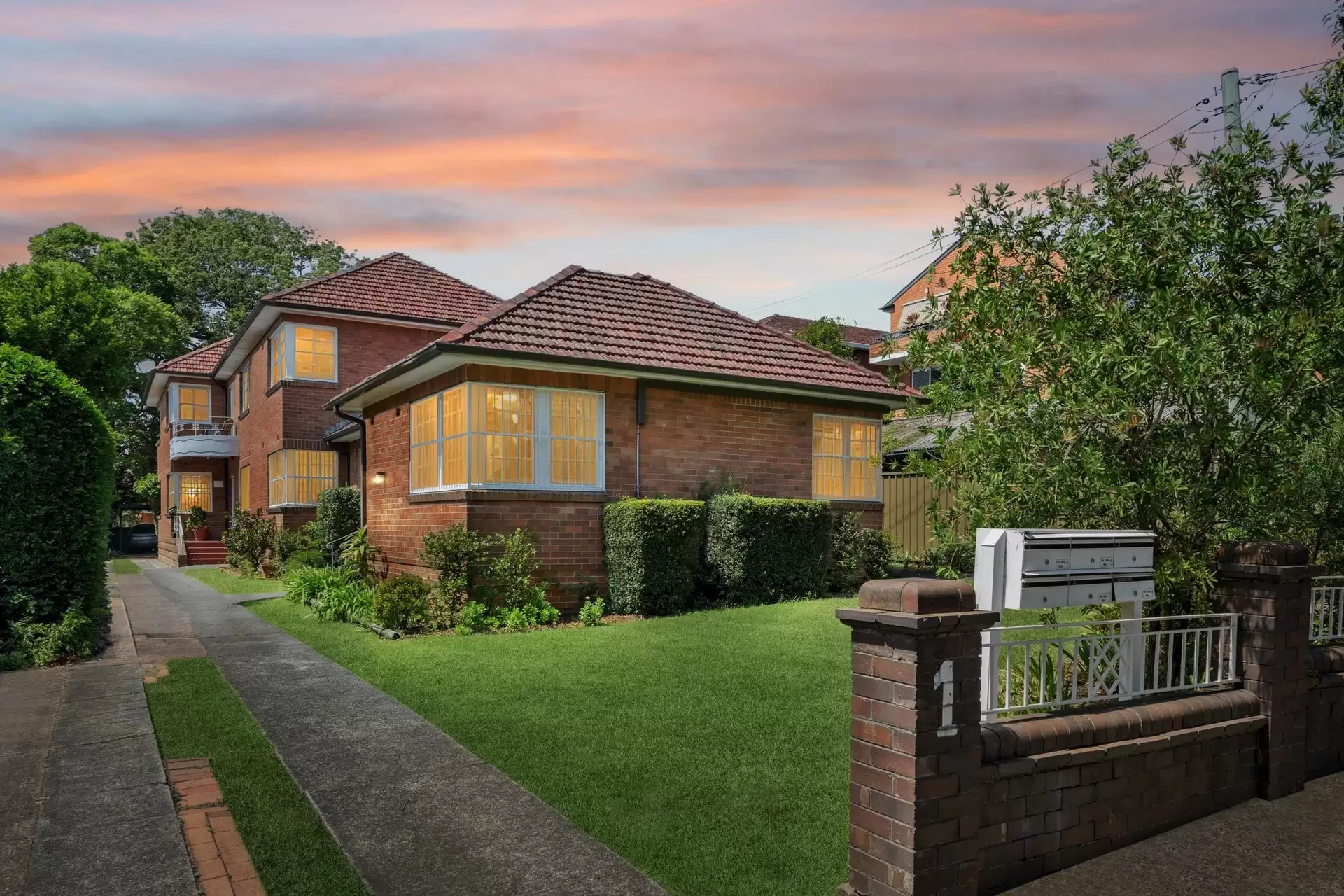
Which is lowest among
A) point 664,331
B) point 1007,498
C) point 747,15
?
point 1007,498

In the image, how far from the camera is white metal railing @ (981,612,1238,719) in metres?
4.60

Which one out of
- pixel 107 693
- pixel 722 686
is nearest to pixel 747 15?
pixel 722 686

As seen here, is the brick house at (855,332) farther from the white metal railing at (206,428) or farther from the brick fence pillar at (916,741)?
the brick fence pillar at (916,741)

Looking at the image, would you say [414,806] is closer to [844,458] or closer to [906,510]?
[844,458]

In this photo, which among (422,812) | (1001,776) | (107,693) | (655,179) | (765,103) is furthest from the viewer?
(655,179)

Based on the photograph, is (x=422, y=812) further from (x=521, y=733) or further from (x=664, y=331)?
(x=664, y=331)

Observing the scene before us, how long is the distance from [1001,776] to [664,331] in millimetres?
12096

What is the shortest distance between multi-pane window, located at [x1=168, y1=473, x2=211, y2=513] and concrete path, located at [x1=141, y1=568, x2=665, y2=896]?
28.0 metres

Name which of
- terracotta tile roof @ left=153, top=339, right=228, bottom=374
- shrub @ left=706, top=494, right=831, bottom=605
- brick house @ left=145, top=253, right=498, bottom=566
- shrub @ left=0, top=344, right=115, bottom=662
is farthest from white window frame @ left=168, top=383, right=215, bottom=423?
shrub @ left=706, top=494, right=831, bottom=605

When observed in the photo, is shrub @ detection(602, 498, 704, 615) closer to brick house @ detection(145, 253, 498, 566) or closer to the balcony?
brick house @ detection(145, 253, 498, 566)

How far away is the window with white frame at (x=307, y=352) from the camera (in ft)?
72.5

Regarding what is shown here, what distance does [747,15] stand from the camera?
8336mm

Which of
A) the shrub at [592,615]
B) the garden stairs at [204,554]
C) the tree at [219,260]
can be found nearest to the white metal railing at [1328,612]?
the shrub at [592,615]

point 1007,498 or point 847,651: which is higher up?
point 1007,498
